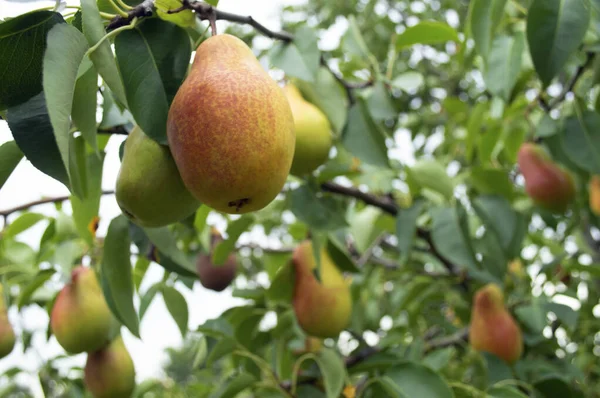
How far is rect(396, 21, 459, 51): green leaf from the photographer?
114cm

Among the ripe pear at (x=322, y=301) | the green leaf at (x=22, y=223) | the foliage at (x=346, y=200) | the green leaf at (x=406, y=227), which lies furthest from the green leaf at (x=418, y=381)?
the green leaf at (x=22, y=223)

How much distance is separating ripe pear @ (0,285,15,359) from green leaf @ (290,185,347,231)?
71cm

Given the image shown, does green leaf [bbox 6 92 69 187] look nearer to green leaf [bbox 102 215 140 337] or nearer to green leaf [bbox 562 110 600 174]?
green leaf [bbox 102 215 140 337]

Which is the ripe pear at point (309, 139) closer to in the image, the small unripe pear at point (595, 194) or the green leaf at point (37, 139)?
the green leaf at point (37, 139)

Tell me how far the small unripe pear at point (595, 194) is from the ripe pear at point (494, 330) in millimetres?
421

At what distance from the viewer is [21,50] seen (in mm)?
528

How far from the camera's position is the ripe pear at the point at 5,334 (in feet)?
4.17

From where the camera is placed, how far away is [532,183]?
145 centimetres

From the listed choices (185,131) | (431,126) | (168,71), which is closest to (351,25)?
(168,71)

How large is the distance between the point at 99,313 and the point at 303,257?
401 mm

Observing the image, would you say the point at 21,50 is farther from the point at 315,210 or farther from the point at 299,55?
the point at 315,210

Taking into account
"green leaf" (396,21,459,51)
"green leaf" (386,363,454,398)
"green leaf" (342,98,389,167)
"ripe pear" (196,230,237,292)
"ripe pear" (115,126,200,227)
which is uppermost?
"ripe pear" (115,126,200,227)

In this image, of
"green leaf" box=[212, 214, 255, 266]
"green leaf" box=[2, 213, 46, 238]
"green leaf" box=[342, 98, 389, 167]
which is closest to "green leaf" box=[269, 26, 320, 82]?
"green leaf" box=[342, 98, 389, 167]

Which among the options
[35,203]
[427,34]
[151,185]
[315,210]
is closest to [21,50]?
[151,185]
